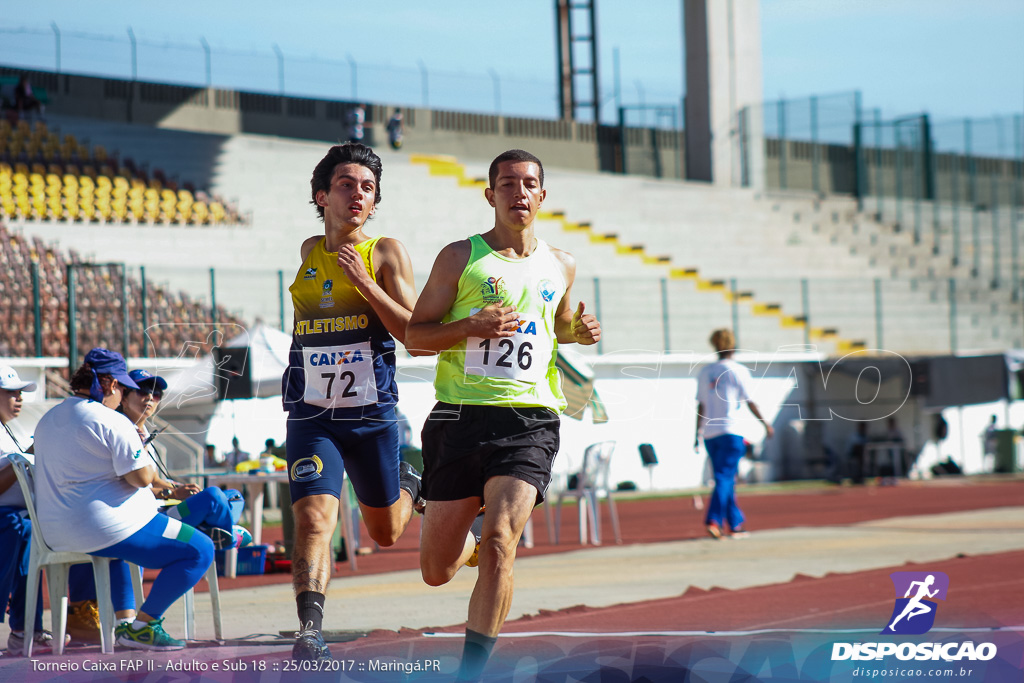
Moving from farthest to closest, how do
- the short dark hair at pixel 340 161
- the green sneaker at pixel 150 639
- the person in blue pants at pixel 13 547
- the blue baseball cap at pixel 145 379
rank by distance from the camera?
the blue baseball cap at pixel 145 379 < the person in blue pants at pixel 13 547 < the green sneaker at pixel 150 639 < the short dark hair at pixel 340 161

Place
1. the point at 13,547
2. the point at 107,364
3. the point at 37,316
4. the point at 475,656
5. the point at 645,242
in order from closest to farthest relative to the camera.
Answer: the point at 475,656, the point at 107,364, the point at 13,547, the point at 37,316, the point at 645,242

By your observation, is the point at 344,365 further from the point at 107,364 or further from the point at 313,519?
the point at 107,364

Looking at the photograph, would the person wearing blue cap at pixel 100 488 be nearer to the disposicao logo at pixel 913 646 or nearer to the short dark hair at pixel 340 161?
the short dark hair at pixel 340 161

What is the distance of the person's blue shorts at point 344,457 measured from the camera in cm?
525

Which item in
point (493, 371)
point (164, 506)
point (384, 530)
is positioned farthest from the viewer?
point (164, 506)

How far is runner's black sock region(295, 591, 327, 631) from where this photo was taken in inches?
193

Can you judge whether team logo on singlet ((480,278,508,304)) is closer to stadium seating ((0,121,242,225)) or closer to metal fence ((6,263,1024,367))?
metal fence ((6,263,1024,367))

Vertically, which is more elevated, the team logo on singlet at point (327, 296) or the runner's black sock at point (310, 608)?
the team logo on singlet at point (327, 296)

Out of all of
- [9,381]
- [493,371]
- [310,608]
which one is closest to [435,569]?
[310,608]

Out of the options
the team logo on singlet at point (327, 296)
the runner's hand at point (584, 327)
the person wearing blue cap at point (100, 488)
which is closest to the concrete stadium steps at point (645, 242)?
the person wearing blue cap at point (100, 488)

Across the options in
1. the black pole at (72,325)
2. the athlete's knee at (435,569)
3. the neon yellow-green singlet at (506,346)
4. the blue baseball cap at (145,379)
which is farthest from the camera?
the black pole at (72,325)

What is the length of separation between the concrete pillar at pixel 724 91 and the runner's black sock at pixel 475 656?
1130 inches

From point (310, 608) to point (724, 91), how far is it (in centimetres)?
2898

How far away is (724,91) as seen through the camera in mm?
32094
